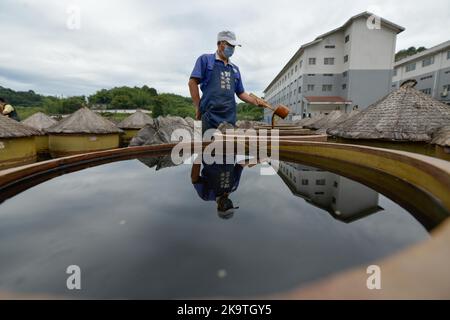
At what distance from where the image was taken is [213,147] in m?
2.97

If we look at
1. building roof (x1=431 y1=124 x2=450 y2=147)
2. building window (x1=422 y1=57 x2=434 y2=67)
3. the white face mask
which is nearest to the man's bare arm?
the white face mask

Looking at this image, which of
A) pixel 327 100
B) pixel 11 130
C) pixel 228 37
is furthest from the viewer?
pixel 327 100

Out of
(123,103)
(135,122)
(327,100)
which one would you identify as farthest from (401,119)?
(123,103)

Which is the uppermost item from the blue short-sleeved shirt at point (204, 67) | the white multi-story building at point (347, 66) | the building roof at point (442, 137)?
the white multi-story building at point (347, 66)

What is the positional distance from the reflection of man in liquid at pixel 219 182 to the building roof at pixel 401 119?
3.07m

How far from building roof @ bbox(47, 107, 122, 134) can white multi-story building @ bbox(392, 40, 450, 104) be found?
32986 mm

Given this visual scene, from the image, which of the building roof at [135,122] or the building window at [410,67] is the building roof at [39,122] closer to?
the building roof at [135,122]

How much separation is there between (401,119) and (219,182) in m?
3.98

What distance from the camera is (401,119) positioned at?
3.89 metres

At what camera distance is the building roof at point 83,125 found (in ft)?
38.1

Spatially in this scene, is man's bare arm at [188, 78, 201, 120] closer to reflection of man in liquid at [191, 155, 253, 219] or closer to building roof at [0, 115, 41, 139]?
reflection of man in liquid at [191, 155, 253, 219]

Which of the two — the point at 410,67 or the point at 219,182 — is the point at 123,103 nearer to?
the point at 410,67

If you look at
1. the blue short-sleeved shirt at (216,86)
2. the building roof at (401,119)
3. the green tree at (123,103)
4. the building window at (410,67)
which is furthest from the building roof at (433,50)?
the green tree at (123,103)

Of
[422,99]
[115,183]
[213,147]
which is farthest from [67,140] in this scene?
[422,99]
